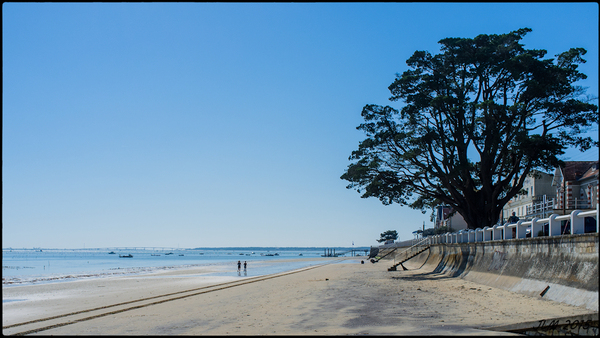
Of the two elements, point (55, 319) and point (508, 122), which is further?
point (508, 122)

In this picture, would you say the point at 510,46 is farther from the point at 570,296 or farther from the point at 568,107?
the point at 570,296

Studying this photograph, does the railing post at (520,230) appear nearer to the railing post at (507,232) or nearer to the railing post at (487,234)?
the railing post at (507,232)

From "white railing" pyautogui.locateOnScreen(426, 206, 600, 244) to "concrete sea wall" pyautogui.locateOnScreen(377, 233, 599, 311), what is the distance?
0.37 meters

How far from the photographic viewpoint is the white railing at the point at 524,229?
15.3 metres

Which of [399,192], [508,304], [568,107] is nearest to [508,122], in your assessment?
[568,107]

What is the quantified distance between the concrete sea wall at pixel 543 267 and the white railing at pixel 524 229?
0.37 meters

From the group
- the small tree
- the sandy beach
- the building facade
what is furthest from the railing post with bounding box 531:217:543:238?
the small tree

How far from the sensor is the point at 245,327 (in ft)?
45.1

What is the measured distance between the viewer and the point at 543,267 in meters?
16.9

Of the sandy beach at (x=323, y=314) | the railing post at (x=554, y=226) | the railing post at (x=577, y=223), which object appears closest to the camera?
the sandy beach at (x=323, y=314)

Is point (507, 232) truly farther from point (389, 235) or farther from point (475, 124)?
point (389, 235)

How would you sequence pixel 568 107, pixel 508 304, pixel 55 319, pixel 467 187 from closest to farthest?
pixel 508 304 → pixel 55 319 → pixel 568 107 → pixel 467 187

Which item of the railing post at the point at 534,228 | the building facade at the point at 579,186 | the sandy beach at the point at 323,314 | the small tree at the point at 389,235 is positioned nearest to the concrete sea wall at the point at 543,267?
the railing post at the point at 534,228

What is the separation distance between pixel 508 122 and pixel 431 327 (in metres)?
25.6
